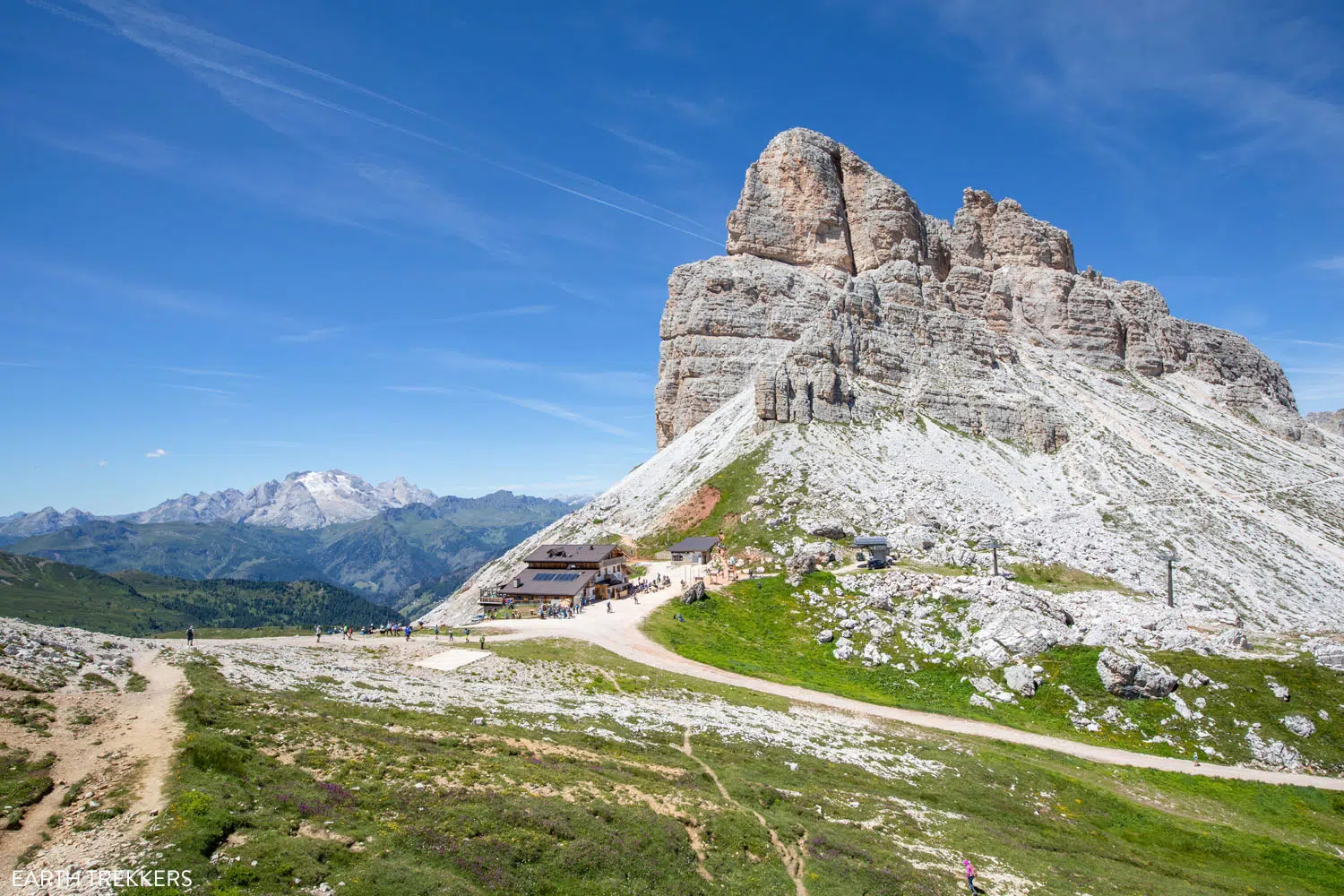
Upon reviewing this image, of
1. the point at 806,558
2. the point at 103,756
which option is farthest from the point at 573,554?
the point at 103,756

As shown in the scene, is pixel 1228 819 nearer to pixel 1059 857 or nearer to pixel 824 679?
pixel 1059 857

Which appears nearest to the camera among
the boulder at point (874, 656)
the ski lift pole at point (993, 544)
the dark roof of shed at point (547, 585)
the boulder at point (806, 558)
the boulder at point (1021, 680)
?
the boulder at point (1021, 680)

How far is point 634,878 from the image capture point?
21047mm

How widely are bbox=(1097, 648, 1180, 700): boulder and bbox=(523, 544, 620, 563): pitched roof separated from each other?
53000 mm

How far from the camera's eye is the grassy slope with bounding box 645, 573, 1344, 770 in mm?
47375

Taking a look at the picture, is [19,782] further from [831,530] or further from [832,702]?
[831,530]

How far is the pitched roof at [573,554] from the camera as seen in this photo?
80.9m

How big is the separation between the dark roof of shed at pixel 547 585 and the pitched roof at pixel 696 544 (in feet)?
54.3

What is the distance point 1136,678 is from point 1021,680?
8.25 metres

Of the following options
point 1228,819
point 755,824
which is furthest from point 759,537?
point 755,824

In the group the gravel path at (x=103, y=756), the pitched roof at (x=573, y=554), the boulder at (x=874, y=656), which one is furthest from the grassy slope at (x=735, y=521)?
the gravel path at (x=103, y=756)

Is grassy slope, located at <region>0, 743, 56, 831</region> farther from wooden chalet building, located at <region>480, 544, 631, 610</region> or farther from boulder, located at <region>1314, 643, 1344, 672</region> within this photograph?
boulder, located at <region>1314, 643, 1344, 672</region>

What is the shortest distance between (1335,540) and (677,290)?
125m

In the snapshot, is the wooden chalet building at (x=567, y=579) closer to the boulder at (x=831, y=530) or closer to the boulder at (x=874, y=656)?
the boulder at (x=831, y=530)
